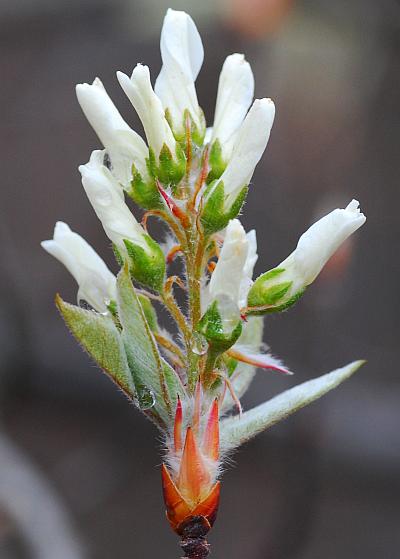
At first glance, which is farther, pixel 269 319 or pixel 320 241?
pixel 269 319

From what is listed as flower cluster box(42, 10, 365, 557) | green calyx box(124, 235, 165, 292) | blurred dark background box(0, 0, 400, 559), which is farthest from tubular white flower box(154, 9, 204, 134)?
blurred dark background box(0, 0, 400, 559)

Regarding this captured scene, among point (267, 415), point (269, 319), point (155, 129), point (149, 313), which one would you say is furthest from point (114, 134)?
point (269, 319)

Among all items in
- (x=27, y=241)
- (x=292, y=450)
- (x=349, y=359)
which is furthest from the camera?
(x=27, y=241)

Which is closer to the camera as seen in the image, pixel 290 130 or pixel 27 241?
pixel 290 130

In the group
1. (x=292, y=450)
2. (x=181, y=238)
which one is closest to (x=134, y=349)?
(x=181, y=238)

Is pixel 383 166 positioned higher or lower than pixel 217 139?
lower

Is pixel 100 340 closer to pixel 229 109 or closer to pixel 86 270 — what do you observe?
pixel 86 270

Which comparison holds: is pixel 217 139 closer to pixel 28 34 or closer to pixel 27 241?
pixel 27 241

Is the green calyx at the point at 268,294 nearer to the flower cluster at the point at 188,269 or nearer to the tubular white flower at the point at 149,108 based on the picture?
the flower cluster at the point at 188,269
